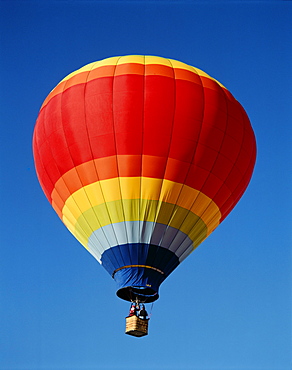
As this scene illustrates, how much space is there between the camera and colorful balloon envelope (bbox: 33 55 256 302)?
59.0ft

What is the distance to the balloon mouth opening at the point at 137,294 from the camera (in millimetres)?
18156

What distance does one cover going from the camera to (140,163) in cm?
1800

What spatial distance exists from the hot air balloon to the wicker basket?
58 cm

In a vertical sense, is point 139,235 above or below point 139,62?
below

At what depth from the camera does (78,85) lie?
1873 cm

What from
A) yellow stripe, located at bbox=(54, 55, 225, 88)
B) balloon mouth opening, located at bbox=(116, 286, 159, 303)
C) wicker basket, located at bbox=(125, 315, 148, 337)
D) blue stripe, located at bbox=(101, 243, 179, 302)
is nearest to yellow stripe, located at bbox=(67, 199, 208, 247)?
blue stripe, located at bbox=(101, 243, 179, 302)

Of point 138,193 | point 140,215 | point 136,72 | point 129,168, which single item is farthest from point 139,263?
point 136,72

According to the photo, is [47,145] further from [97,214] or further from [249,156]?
[249,156]

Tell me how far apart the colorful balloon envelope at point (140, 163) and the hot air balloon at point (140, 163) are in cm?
2

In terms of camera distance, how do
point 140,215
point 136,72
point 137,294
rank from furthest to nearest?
point 136,72 < point 137,294 < point 140,215

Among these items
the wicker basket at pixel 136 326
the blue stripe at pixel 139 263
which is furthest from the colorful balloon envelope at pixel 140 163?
the wicker basket at pixel 136 326

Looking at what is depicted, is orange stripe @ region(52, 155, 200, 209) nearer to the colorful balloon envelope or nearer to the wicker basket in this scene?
the colorful balloon envelope

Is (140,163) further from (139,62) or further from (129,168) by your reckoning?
(139,62)

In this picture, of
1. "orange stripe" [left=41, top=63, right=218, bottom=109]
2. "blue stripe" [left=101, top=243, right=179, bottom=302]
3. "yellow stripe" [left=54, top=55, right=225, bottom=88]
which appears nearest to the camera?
"blue stripe" [left=101, top=243, right=179, bottom=302]
